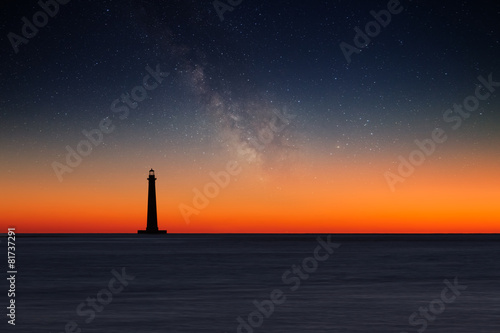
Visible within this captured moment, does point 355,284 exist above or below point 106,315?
above

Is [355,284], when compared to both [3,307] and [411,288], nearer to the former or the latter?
[411,288]

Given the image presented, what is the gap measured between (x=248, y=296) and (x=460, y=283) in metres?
12.6

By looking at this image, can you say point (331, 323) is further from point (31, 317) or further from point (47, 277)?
point (47, 277)

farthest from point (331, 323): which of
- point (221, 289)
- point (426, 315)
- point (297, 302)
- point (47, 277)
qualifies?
point (47, 277)

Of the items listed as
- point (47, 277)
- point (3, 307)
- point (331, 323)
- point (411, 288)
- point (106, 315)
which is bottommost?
point (331, 323)

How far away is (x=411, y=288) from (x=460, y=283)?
15.8 ft

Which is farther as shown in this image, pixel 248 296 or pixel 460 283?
pixel 460 283

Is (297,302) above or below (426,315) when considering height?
above

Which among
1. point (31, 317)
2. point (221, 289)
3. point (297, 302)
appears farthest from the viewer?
point (221, 289)

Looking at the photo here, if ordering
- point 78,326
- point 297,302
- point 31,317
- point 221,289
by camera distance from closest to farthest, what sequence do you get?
point 78,326 < point 31,317 < point 297,302 < point 221,289

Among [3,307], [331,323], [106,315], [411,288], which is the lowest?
[331,323]

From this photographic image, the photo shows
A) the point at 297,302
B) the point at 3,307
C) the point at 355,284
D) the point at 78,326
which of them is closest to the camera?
the point at 78,326

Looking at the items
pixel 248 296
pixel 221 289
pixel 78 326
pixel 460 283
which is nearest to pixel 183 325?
pixel 78 326

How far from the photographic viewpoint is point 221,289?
1305 inches
